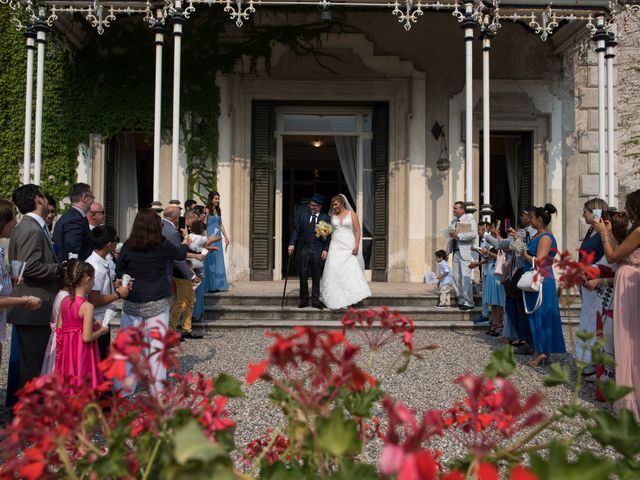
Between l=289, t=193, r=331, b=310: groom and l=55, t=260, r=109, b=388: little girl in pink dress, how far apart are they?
4.51 meters

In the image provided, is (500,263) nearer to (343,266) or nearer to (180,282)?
(343,266)

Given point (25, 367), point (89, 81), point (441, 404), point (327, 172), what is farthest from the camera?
point (327, 172)

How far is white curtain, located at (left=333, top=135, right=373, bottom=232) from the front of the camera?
11.7 metres

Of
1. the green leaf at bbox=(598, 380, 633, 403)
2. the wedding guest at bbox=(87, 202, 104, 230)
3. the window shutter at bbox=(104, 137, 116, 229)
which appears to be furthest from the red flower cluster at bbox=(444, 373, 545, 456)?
the window shutter at bbox=(104, 137, 116, 229)

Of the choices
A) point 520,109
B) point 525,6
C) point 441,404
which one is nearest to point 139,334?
point 441,404

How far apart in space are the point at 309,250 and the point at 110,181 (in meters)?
4.97

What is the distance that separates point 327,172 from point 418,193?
3.68 metres

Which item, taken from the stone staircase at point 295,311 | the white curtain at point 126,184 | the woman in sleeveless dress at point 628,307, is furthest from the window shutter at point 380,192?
the woman in sleeveless dress at point 628,307

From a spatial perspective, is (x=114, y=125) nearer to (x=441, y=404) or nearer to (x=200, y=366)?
(x=200, y=366)

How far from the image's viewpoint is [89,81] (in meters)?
10.8

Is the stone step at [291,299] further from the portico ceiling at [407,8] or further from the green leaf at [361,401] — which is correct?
the green leaf at [361,401]

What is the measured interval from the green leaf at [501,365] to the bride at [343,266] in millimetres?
7027

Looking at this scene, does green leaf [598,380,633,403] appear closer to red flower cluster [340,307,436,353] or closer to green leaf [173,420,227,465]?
red flower cluster [340,307,436,353]

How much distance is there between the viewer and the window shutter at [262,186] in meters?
11.3
